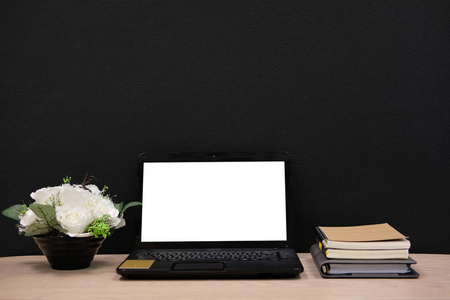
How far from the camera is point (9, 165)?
1298 millimetres

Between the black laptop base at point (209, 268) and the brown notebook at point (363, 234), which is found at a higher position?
the brown notebook at point (363, 234)

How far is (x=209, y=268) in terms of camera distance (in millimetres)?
977

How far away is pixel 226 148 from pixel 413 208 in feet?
1.97

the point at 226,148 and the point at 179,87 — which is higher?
the point at 179,87

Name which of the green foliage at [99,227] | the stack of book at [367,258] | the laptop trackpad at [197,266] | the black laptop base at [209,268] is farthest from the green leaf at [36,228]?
the stack of book at [367,258]

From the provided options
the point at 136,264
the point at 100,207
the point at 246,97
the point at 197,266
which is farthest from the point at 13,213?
the point at 246,97

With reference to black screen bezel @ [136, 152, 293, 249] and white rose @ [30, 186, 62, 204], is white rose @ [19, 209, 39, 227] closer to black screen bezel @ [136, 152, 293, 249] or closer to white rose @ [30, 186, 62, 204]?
white rose @ [30, 186, 62, 204]

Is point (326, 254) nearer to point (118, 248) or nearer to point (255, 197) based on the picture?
point (255, 197)

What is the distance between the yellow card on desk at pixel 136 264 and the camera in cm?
98

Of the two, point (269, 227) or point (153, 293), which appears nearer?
point (153, 293)

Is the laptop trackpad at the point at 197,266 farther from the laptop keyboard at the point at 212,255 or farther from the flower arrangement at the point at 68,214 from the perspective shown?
the flower arrangement at the point at 68,214

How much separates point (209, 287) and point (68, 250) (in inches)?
14.5

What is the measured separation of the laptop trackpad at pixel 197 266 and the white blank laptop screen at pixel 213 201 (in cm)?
14

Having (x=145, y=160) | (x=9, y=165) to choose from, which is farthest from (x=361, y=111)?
(x=9, y=165)
